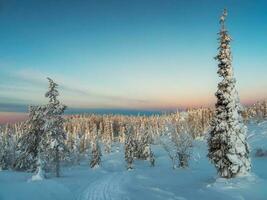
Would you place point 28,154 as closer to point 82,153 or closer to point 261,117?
point 82,153

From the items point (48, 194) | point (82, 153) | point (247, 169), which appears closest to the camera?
point (48, 194)

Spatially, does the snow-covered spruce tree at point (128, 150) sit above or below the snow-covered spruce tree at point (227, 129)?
below

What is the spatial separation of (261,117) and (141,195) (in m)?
176

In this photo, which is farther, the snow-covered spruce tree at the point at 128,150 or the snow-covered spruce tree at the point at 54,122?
the snow-covered spruce tree at the point at 128,150

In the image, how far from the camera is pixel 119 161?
130375 millimetres

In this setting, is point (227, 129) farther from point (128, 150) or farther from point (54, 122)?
point (128, 150)

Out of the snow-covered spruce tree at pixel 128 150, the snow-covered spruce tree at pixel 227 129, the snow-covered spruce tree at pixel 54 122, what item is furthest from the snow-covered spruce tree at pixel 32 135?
the snow-covered spruce tree at pixel 227 129

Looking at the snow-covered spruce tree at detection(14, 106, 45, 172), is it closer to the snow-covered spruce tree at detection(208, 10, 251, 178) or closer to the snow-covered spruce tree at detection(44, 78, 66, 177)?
the snow-covered spruce tree at detection(44, 78, 66, 177)

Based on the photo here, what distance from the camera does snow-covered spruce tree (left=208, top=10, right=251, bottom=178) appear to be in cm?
3775

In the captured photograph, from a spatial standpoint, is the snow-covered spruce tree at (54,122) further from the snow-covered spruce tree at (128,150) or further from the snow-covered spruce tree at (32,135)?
the snow-covered spruce tree at (128,150)

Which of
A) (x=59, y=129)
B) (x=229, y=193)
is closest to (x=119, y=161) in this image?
(x=59, y=129)

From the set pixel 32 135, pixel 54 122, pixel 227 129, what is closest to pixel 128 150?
pixel 32 135

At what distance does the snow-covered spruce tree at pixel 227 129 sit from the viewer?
37.8 metres

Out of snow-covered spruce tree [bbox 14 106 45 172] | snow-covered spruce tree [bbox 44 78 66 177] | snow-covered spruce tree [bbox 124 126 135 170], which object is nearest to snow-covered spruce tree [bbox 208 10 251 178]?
snow-covered spruce tree [bbox 44 78 66 177]
